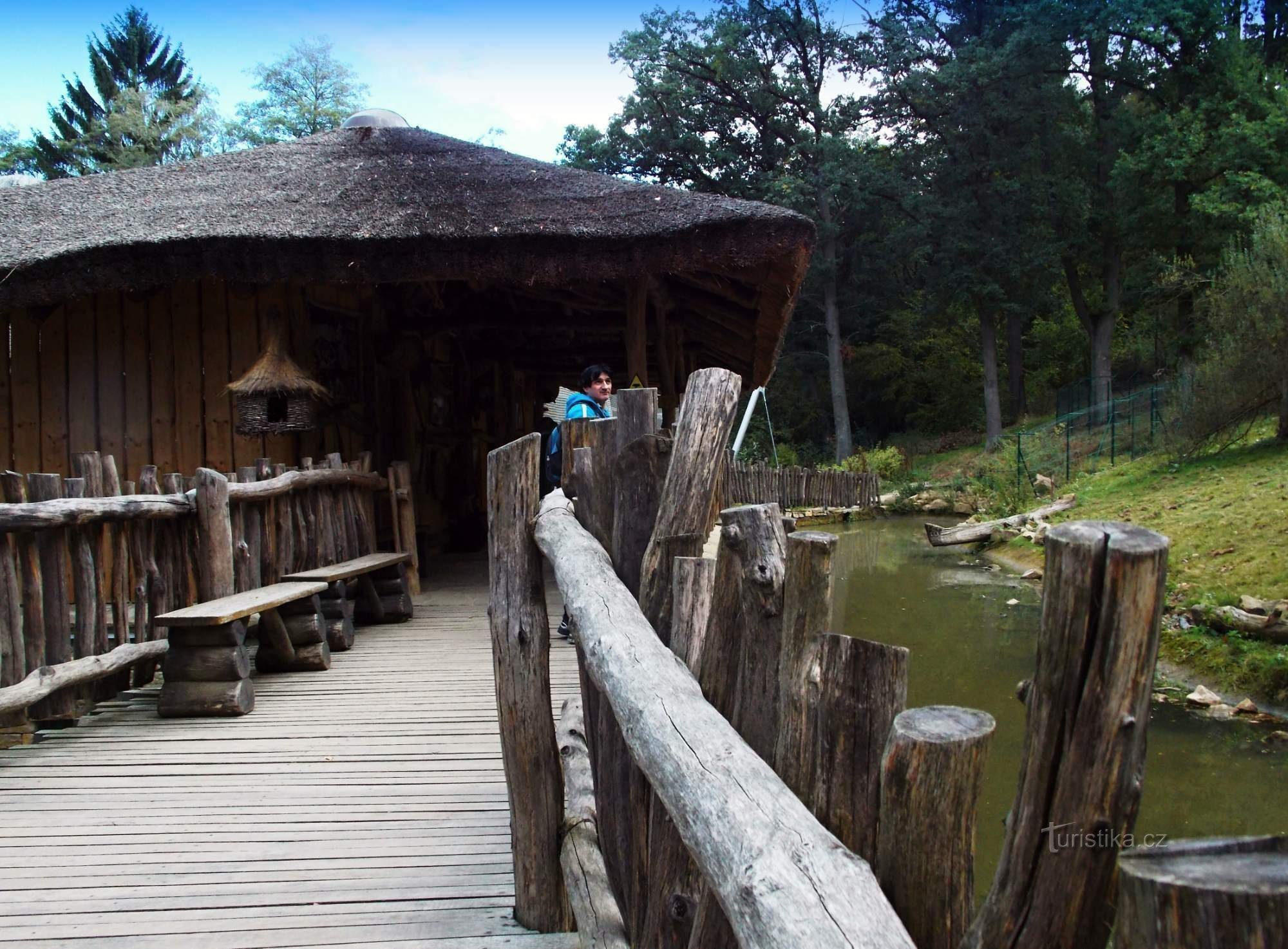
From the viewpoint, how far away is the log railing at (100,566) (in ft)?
13.2

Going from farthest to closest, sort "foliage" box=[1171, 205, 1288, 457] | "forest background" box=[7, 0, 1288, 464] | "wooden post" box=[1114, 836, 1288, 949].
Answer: "forest background" box=[7, 0, 1288, 464]
"foliage" box=[1171, 205, 1288, 457]
"wooden post" box=[1114, 836, 1288, 949]

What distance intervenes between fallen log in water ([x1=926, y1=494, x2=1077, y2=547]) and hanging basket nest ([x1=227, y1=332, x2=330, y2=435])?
1197 cm

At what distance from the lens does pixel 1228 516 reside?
11297 mm

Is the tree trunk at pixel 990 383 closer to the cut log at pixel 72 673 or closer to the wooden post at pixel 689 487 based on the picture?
the cut log at pixel 72 673

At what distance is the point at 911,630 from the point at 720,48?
27890 millimetres

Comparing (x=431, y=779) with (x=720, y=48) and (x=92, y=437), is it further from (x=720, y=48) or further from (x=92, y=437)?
(x=720, y=48)

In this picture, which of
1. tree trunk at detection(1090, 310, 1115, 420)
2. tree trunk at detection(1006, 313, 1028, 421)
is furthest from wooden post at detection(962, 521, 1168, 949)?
tree trunk at detection(1006, 313, 1028, 421)

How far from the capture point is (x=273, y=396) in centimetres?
765

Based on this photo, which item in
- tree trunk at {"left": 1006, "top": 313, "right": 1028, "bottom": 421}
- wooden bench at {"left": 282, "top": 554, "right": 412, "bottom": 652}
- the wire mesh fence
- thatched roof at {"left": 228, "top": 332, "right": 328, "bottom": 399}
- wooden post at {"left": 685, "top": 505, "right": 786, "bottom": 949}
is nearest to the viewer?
wooden post at {"left": 685, "top": 505, "right": 786, "bottom": 949}

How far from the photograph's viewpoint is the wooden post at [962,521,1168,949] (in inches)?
38.4

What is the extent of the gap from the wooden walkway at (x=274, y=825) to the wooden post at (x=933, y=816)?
1494 millimetres

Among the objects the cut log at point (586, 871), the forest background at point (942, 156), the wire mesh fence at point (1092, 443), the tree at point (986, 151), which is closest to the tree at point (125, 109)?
the forest background at point (942, 156)

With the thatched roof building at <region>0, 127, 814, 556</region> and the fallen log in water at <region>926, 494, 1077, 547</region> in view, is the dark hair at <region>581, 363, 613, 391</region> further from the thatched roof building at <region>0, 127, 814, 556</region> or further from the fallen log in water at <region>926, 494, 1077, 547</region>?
the fallen log in water at <region>926, 494, 1077, 547</region>

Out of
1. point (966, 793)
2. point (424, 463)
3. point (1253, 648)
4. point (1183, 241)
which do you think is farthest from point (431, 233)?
point (1183, 241)
